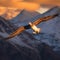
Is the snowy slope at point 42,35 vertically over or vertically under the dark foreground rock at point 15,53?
over

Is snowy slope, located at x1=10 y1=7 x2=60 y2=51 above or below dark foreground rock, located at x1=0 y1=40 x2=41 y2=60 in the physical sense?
above

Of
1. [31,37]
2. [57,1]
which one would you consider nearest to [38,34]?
[31,37]

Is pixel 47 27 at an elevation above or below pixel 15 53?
above

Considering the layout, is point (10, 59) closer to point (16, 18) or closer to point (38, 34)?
point (38, 34)

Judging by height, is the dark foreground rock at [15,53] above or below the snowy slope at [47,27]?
below

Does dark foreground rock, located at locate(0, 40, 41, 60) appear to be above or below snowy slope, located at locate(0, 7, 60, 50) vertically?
below

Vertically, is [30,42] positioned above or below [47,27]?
below

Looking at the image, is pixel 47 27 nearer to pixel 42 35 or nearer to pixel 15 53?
pixel 42 35

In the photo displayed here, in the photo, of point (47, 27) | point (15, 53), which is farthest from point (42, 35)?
point (15, 53)

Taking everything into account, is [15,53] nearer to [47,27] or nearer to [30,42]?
[30,42]

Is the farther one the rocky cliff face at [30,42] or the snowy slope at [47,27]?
the snowy slope at [47,27]

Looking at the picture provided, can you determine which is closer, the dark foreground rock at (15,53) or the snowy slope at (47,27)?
the dark foreground rock at (15,53)

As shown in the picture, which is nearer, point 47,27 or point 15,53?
point 15,53

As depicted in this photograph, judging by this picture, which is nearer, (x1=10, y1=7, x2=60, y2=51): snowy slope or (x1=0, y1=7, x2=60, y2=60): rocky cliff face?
(x1=0, y1=7, x2=60, y2=60): rocky cliff face
